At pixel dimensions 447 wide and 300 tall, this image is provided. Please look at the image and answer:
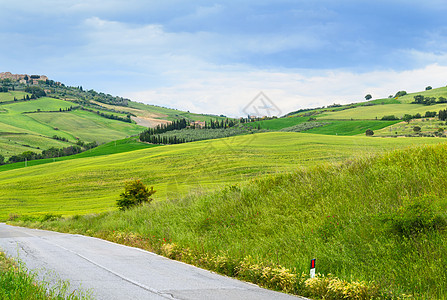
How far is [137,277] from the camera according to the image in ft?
27.2

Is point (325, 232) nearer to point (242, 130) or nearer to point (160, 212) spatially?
point (160, 212)

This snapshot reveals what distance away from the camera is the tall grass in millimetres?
7012

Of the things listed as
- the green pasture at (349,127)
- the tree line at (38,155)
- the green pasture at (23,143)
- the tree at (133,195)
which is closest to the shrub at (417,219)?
the tree at (133,195)

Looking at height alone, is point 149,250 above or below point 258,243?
below

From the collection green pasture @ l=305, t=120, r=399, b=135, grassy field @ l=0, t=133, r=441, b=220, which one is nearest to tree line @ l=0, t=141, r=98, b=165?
grassy field @ l=0, t=133, r=441, b=220

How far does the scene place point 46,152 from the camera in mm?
154125

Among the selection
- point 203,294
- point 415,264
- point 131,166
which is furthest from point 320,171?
point 131,166

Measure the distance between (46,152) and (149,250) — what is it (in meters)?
160

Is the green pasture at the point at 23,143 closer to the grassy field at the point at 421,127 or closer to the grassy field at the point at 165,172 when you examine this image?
the grassy field at the point at 165,172

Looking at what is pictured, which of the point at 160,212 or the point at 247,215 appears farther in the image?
the point at 160,212

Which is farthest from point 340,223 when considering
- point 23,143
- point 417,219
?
point 23,143

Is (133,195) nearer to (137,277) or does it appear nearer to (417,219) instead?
(137,277)

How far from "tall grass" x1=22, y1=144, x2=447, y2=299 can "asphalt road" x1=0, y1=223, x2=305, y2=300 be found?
Answer: 0.97 metres

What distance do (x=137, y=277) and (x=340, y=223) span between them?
205 inches
